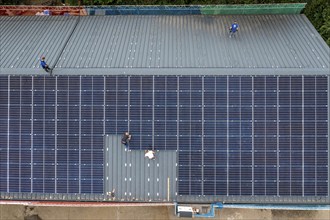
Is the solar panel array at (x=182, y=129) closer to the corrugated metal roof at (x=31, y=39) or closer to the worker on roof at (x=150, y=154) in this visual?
the worker on roof at (x=150, y=154)

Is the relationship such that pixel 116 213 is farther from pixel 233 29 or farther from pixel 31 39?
pixel 233 29

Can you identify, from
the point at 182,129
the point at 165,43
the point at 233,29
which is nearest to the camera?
the point at 182,129

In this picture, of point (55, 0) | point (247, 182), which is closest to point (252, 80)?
point (247, 182)

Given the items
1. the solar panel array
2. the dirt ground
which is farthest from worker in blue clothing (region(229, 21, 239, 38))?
the dirt ground

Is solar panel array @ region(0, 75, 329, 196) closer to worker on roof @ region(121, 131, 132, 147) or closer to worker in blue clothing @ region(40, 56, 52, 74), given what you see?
worker on roof @ region(121, 131, 132, 147)

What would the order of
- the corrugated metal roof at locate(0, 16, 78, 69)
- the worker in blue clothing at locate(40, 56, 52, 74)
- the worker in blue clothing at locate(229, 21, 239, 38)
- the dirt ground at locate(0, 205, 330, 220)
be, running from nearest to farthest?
the worker in blue clothing at locate(40, 56, 52, 74)
the corrugated metal roof at locate(0, 16, 78, 69)
the worker in blue clothing at locate(229, 21, 239, 38)
the dirt ground at locate(0, 205, 330, 220)

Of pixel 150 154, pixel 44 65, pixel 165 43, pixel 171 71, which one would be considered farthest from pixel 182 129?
pixel 44 65

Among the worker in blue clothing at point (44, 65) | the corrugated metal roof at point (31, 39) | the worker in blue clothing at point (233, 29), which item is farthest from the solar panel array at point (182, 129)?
the worker in blue clothing at point (233, 29)
